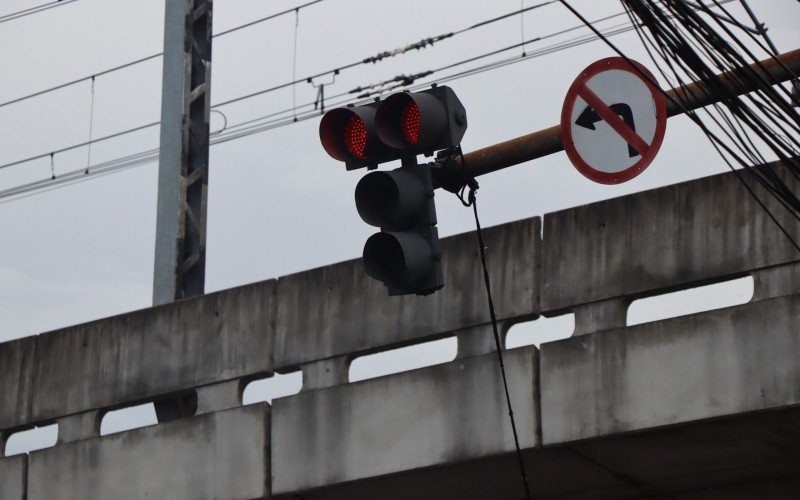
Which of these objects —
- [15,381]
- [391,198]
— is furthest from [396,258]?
[15,381]

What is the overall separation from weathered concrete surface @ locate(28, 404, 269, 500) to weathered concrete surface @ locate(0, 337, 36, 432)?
48 centimetres

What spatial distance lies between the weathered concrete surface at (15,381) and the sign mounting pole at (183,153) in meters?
1.84

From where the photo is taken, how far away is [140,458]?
41.1 ft

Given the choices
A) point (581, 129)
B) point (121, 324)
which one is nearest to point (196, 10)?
point (121, 324)

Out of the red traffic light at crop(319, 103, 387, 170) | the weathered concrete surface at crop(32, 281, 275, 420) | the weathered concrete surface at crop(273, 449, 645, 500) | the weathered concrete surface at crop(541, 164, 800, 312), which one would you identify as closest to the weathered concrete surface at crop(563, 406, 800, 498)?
the weathered concrete surface at crop(273, 449, 645, 500)

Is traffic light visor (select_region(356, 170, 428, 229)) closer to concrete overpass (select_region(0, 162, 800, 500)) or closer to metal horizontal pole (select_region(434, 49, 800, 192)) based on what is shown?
metal horizontal pole (select_region(434, 49, 800, 192))

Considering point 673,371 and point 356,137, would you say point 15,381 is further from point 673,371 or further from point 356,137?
point 356,137

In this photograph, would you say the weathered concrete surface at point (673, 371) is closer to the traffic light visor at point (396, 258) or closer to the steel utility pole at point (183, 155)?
the traffic light visor at point (396, 258)

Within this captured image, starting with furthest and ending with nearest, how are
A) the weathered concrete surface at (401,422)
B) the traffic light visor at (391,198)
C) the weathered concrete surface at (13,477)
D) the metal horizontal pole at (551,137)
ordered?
the weathered concrete surface at (13,477) < the weathered concrete surface at (401,422) < the traffic light visor at (391,198) < the metal horizontal pole at (551,137)

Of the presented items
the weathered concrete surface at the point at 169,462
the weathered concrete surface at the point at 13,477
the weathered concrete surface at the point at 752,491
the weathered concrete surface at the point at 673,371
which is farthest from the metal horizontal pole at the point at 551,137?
the weathered concrete surface at the point at 13,477

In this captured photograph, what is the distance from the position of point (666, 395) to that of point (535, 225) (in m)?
1.59

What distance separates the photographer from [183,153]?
16.0m

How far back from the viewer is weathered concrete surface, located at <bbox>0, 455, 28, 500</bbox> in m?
13.2

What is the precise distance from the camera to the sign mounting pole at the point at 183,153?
15.5 m
